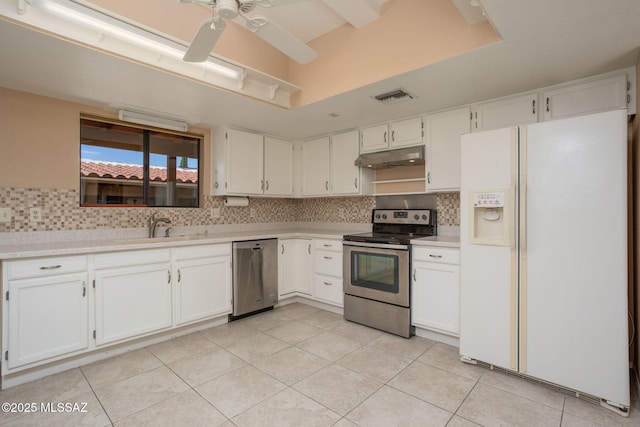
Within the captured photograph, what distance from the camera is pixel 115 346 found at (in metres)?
2.57

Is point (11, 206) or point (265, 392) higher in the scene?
point (11, 206)

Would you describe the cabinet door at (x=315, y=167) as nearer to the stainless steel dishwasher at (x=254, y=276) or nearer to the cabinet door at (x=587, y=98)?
the stainless steel dishwasher at (x=254, y=276)

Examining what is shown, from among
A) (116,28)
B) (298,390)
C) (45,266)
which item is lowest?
(298,390)

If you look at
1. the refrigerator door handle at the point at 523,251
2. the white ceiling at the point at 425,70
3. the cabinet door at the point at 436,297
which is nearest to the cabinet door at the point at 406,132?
the white ceiling at the point at 425,70

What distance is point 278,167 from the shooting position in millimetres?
4203

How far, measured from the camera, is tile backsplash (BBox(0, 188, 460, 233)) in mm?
2598

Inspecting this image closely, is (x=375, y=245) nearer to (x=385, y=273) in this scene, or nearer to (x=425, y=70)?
(x=385, y=273)

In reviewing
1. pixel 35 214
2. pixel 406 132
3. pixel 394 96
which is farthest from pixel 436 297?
pixel 35 214

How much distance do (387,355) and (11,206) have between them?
3319 mm

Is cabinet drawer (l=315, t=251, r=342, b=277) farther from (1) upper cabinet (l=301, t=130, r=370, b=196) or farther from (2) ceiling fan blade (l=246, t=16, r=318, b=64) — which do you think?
(2) ceiling fan blade (l=246, t=16, r=318, b=64)

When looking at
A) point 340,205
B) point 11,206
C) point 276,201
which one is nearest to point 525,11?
point 340,205

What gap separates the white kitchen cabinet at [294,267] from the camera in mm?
3766

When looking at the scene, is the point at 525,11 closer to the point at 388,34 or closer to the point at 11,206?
the point at 388,34

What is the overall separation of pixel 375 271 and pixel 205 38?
7.92ft
